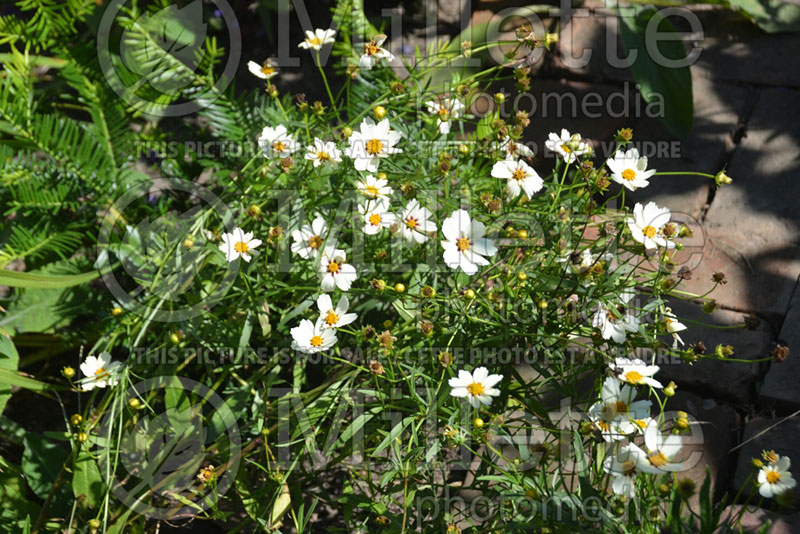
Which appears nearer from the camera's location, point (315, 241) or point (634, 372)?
point (634, 372)

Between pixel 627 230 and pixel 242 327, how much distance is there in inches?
32.0

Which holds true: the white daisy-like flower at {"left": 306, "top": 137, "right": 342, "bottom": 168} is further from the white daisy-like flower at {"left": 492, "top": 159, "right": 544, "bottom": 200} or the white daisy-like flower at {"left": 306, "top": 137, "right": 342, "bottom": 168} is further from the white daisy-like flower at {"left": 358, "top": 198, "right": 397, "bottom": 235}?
the white daisy-like flower at {"left": 492, "top": 159, "right": 544, "bottom": 200}

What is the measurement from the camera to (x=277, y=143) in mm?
1557

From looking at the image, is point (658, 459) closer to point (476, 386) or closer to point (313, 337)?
point (476, 386)

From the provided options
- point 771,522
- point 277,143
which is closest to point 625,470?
point 771,522

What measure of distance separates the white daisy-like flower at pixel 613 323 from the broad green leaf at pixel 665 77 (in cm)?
91

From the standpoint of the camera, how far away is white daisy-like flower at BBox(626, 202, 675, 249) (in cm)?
132

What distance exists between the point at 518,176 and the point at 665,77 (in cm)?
89

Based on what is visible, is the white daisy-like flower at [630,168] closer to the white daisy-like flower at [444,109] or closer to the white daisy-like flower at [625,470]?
the white daisy-like flower at [444,109]

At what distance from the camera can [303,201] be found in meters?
1.64

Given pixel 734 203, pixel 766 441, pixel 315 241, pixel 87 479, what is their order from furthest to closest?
pixel 734 203
pixel 766 441
pixel 87 479
pixel 315 241

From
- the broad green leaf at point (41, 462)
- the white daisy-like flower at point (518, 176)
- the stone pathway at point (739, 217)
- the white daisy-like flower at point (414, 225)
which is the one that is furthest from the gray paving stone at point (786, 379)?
the broad green leaf at point (41, 462)

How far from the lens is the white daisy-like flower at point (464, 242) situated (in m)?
1.38

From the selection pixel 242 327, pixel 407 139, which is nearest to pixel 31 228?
pixel 242 327
